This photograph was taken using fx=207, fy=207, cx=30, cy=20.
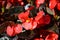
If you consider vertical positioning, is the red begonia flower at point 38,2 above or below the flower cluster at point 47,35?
above

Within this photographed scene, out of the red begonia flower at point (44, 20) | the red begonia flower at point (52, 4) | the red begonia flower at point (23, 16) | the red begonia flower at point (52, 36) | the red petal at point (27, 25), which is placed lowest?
the red begonia flower at point (52, 36)

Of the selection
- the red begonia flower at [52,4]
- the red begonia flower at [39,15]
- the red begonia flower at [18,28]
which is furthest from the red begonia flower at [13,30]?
the red begonia flower at [52,4]

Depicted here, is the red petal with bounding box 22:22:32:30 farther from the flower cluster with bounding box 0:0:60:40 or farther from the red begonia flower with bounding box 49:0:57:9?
the red begonia flower with bounding box 49:0:57:9

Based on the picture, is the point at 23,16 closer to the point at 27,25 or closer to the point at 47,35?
the point at 27,25

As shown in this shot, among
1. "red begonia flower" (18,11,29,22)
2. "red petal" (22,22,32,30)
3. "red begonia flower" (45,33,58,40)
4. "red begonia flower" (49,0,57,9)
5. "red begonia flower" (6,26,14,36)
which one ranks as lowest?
"red begonia flower" (45,33,58,40)

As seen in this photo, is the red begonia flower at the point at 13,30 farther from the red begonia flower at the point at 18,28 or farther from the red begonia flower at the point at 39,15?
the red begonia flower at the point at 39,15

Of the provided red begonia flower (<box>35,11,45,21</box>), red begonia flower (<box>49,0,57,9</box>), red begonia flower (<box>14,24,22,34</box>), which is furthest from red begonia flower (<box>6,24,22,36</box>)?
red begonia flower (<box>49,0,57,9</box>)

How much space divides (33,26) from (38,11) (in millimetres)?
133

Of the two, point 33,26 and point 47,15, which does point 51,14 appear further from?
point 33,26

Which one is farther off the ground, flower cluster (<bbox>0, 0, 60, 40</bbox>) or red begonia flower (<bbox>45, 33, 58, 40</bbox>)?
flower cluster (<bbox>0, 0, 60, 40</bbox>)

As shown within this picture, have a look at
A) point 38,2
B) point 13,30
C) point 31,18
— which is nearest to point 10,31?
point 13,30

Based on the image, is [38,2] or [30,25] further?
[38,2]

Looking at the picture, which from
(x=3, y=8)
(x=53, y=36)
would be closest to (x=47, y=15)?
(x=53, y=36)

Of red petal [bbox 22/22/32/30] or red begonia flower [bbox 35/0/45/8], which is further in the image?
red begonia flower [bbox 35/0/45/8]
